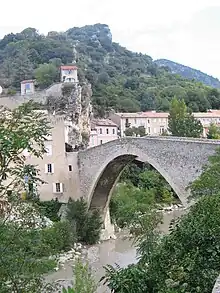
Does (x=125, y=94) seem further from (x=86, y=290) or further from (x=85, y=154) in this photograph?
(x=86, y=290)

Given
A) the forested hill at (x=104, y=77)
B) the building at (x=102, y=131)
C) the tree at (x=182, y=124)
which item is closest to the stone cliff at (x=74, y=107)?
the building at (x=102, y=131)

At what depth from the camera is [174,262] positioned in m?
6.87

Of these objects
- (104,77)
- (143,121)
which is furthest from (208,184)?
(104,77)

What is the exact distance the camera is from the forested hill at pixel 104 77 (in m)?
42.8

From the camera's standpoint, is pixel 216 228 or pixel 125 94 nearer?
pixel 216 228

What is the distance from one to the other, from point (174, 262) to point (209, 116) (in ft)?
124

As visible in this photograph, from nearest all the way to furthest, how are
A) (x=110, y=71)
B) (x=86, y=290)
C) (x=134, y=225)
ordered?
(x=86, y=290) < (x=134, y=225) < (x=110, y=71)

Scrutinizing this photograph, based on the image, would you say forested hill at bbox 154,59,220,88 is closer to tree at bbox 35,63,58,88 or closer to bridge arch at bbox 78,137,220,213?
tree at bbox 35,63,58,88

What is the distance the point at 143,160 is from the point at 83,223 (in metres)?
3.38

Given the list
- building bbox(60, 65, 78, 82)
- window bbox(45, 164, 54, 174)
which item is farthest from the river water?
building bbox(60, 65, 78, 82)

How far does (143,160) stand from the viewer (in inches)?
695

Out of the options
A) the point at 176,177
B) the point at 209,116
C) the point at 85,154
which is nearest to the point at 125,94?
the point at 209,116

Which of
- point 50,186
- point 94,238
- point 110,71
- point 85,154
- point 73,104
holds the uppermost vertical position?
point 110,71

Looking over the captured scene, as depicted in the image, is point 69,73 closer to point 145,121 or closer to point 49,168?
point 145,121
